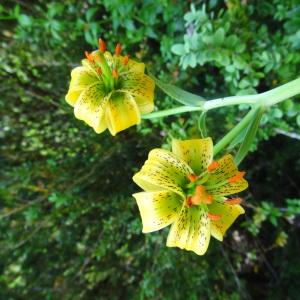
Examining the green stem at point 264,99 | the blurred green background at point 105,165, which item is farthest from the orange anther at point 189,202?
the blurred green background at point 105,165

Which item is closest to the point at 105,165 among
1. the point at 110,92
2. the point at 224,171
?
the point at 110,92

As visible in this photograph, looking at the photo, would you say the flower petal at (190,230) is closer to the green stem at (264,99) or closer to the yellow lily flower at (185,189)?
the yellow lily flower at (185,189)

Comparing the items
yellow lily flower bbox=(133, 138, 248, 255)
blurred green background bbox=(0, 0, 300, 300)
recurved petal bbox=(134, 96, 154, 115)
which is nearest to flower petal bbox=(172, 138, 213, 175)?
yellow lily flower bbox=(133, 138, 248, 255)

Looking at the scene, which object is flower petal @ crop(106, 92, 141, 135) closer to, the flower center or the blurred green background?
the flower center

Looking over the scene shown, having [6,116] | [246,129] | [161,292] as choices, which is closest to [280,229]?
[161,292]

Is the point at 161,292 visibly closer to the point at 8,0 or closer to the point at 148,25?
the point at 148,25

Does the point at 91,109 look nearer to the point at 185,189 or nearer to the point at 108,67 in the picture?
the point at 108,67
